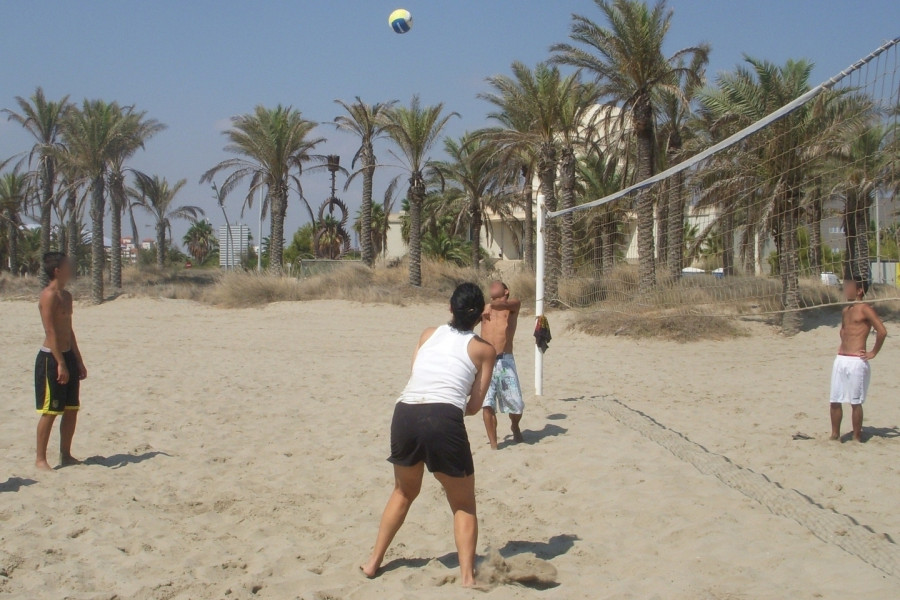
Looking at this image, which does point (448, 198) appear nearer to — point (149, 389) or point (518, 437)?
point (149, 389)

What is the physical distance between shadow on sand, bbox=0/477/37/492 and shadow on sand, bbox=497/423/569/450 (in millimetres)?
3575

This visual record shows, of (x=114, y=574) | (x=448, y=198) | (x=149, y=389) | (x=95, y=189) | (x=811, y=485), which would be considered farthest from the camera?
(x=448, y=198)

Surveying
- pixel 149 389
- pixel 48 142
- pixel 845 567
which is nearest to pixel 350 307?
pixel 149 389

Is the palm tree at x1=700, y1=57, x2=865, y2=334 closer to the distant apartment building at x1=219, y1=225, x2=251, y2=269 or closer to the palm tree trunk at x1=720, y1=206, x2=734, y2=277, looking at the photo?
the palm tree trunk at x1=720, y1=206, x2=734, y2=277

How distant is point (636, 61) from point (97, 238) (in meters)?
18.5

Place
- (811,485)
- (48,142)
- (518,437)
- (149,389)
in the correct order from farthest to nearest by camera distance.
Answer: (48,142), (149,389), (518,437), (811,485)

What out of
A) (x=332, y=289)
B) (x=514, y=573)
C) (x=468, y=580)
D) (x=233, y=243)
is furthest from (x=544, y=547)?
(x=233, y=243)

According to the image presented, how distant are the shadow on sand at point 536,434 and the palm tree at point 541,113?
12.2 metres

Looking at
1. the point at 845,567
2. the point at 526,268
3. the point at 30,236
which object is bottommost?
the point at 845,567

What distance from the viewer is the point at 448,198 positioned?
33469mm

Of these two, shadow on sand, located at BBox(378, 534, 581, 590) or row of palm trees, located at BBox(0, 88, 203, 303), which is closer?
shadow on sand, located at BBox(378, 534, 581, 590)

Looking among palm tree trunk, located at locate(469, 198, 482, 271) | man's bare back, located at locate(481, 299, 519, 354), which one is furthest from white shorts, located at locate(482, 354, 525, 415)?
palm tree trunk, located at locate(469, 198, 482, 271)

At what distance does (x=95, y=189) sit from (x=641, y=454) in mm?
24824

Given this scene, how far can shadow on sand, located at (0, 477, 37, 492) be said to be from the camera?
17.3 feet
